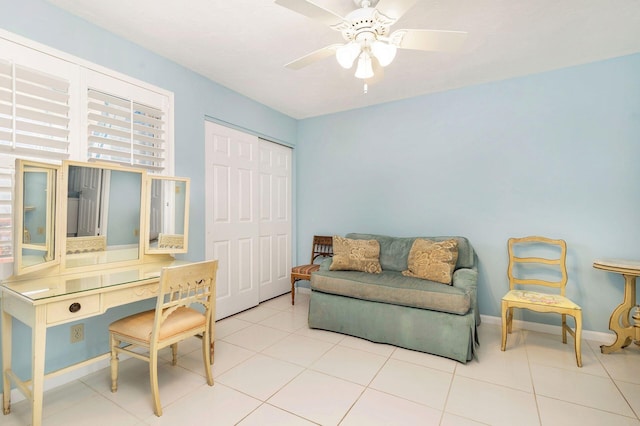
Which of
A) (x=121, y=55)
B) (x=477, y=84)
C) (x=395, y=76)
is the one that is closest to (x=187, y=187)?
(x=121, y=55)

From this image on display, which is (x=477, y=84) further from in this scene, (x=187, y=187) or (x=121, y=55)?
(x=121, y=55)

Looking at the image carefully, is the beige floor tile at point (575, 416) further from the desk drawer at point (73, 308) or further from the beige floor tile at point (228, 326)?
the desk drawer at point (73, 308)

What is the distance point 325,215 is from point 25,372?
3.21 meters

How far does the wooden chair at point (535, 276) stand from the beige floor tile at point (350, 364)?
3.84ft

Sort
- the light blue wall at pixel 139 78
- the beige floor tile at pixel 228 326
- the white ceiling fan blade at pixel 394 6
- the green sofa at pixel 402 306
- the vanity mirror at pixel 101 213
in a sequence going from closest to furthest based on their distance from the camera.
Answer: the white ceiling fan blade at pixel 394 6 < the light blue wall at pixel 139 78 < the vanity mirror at pixel 101 213 < the green sofa at pixel 402 306 < the beige floor tile at pixel 228 326

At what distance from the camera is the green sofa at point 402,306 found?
241 centimetres

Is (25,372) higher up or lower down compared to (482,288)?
lower down

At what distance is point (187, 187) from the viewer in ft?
8.71

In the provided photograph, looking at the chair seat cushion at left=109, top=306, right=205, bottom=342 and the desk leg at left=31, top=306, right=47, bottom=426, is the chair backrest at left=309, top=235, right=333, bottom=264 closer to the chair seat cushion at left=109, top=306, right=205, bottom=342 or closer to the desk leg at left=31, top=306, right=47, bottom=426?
the chair seat cushion at left=109, top=306, right=205, bottom=342

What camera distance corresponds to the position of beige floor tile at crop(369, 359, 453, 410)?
192 cm

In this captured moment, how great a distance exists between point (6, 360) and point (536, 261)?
411 cm

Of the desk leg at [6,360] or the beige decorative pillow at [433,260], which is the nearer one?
the desk leg at [6,360]

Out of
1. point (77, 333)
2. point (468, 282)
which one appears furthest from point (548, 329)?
point (77, 333)

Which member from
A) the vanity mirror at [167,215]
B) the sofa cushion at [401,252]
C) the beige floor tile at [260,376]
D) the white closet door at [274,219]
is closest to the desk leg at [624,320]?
the sofa cushion at [401,252]
